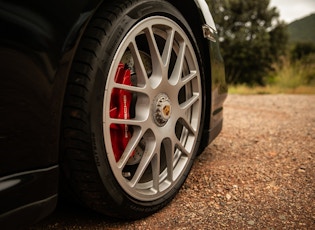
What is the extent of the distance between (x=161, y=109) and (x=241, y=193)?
2.29 ft

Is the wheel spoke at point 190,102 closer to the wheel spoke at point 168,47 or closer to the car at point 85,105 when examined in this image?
the car at point 85,105

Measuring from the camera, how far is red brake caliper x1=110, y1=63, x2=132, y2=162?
1255 mm

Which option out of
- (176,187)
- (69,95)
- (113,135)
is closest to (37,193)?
(69,95)

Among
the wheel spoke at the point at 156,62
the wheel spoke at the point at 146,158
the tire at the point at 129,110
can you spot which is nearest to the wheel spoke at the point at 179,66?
the tire at the point at 129,110

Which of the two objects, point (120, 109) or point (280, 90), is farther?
point (280, 90)

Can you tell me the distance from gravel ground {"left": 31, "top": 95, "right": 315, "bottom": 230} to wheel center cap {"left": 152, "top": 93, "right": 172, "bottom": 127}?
445 millimetres

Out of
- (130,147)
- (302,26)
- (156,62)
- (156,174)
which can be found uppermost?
(302,26)

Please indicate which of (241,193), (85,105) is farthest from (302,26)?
(85,105)

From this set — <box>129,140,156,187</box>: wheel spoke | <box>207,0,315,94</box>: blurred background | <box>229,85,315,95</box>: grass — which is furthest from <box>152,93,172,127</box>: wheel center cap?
<box>207,0,315,94</box>: blurred background

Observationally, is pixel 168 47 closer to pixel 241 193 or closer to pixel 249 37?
pixel 241 193

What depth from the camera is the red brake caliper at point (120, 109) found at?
4.12 ft

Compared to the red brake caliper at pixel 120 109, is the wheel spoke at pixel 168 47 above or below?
above

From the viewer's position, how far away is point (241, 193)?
5.11 ft

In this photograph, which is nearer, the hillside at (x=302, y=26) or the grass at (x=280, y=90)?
the grass at (x=280, y=90)
